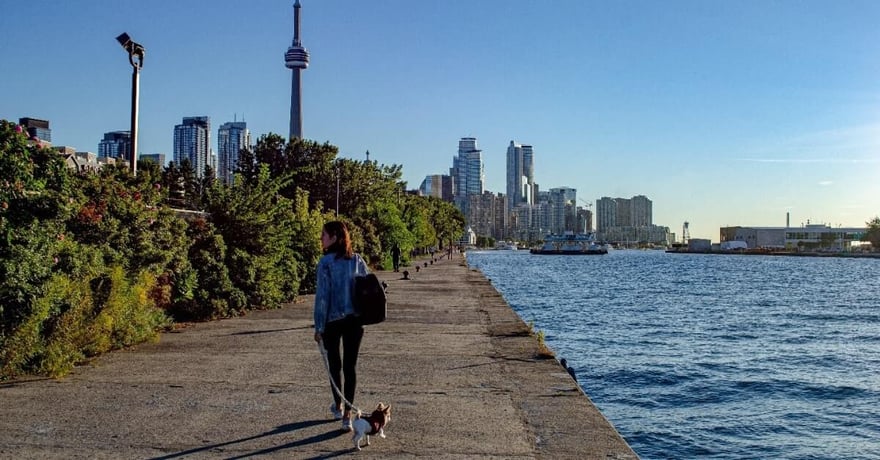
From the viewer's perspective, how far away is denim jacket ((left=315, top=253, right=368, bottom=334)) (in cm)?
711

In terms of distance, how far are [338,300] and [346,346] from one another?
48cm

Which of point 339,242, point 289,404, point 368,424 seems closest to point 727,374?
point 289,404

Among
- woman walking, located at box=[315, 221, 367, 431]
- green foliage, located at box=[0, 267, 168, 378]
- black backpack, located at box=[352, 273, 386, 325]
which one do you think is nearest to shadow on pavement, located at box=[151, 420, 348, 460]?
woman walking, located at box=[315, 221, 367, 431]

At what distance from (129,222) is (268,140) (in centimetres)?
4640

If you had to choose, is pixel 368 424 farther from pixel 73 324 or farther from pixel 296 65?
pixel 296 65

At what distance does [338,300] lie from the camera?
714cm

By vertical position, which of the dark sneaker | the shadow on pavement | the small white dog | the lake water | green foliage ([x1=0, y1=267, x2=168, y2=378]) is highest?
green foliage ([x1=0, y1=267, x2=168, y2=378])

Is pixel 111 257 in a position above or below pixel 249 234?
below

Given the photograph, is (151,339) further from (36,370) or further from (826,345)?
(826,345)

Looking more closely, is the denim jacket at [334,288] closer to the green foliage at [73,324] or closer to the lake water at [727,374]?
the green foliage at [73,324]

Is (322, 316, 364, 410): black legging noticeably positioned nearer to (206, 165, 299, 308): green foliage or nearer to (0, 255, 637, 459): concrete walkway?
(0, 255, 637, 459): concrete walkway

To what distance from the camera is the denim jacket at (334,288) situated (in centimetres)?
711

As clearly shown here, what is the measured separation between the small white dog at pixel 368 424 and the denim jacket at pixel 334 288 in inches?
36.5

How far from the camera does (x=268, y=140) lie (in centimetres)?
5744
